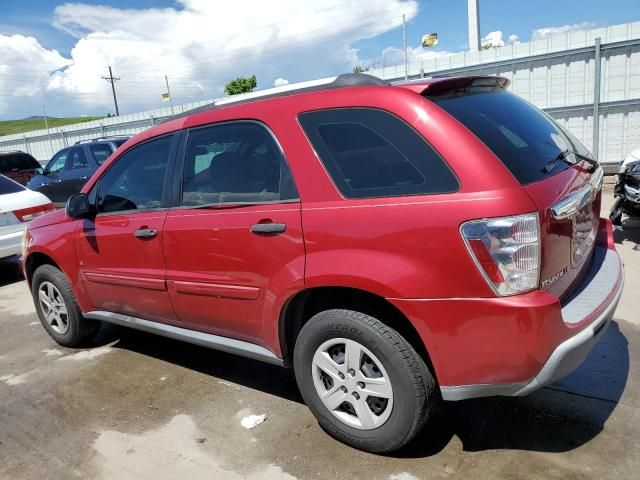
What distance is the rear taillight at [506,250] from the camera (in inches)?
82.2

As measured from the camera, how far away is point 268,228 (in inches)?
105

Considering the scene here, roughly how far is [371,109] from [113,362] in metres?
3.02

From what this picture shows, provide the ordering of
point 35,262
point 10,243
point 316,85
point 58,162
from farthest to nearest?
1. point 58,162
2. point 10,243
3. point 35,262
4. point 316,85

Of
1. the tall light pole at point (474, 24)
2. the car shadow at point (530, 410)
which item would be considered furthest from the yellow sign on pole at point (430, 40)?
the car shadow at point (530, 410)

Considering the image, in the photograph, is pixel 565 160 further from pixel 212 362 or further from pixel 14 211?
pixel 14 211

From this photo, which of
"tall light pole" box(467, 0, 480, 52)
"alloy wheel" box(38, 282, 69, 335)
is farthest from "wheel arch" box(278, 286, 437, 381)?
"tall light pole" box(467, 0, 480, 52)

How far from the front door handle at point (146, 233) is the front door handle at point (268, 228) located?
35.4 inches

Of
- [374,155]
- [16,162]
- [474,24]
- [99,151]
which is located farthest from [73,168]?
[474,24]

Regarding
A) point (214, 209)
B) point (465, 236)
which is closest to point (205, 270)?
point (214, 209)

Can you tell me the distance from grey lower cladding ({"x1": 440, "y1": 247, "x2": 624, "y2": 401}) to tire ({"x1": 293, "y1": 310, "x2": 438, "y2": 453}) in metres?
0.18

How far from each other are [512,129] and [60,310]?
3866mm

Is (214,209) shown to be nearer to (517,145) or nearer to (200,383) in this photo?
(200,383)

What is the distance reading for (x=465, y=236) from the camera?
2.11m

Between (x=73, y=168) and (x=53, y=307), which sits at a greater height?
(x=73, y=168)
